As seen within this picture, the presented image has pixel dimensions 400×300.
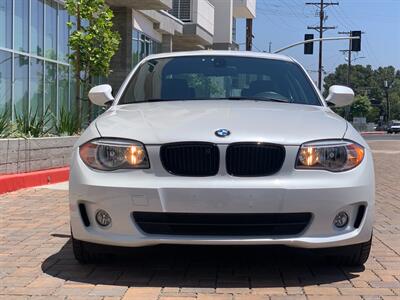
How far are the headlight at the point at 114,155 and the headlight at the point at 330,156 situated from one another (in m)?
1.07

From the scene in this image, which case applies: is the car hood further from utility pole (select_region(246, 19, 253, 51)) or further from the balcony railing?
utility pole (select_region(246, 19, 253, 51))

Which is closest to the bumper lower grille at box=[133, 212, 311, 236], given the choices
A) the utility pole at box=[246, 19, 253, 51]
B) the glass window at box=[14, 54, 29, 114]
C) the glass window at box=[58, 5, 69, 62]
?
the glass window at box=[14, 54, 29, 114]

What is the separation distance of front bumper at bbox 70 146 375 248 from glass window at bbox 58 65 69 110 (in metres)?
15.5

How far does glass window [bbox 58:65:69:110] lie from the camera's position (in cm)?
1925

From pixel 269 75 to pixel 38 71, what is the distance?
1315 centimetres

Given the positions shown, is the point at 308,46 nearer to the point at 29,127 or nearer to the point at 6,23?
the point at 6,23

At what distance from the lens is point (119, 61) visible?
23188mm

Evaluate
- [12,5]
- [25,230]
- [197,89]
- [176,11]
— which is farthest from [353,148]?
[176,11]

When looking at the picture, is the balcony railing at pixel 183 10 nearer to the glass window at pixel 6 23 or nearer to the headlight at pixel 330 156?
the glass window at pixel 6 23

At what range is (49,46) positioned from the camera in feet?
60.7

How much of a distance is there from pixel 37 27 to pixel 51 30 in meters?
1.22

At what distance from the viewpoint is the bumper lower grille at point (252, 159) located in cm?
401

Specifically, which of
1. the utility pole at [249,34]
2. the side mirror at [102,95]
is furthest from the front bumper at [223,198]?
the utility pole at [249,34]

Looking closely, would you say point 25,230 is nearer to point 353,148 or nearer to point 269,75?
point 269,75
